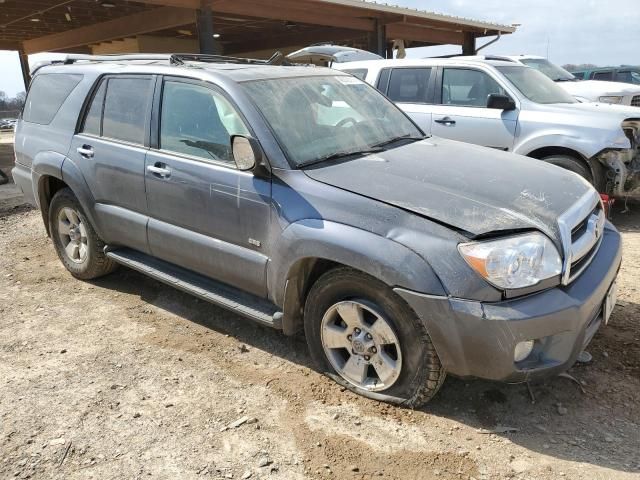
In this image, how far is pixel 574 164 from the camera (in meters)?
6.10

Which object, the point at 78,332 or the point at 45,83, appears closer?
the point at 78,332

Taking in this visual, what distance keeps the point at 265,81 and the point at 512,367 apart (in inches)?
88.9

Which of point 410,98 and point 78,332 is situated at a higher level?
point 410,98

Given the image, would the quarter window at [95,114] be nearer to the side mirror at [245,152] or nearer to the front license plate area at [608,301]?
the side mirror at [245,152]

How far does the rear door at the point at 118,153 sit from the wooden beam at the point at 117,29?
912cm

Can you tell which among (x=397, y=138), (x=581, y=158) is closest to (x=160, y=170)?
(x=397, y=138)

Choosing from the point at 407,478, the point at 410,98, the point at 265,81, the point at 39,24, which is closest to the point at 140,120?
the point at 265,81

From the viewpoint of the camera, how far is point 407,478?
2414 mm

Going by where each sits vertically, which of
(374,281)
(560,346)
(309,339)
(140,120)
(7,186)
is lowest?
(7,186)

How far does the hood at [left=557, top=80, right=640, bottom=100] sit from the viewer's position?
30.1ft

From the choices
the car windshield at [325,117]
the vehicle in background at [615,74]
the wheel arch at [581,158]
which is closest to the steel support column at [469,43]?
the vehicle in background at [615,74]

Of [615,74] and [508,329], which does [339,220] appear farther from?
[615,74]

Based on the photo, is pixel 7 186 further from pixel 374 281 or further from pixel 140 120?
pixel 374 281

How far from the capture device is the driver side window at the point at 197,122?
3326 mm
